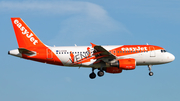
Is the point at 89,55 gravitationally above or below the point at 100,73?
above

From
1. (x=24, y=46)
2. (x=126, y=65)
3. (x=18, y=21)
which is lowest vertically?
(x=126, y=65)

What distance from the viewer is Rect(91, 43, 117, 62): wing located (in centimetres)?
6650

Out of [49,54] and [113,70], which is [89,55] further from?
[49,54]

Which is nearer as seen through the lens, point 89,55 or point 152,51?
point 89,55

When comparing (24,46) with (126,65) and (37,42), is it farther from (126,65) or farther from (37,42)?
(126,65)

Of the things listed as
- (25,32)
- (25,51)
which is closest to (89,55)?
(25,51)

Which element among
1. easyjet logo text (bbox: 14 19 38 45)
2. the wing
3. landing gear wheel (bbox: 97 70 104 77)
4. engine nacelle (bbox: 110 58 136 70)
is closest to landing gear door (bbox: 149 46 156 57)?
engine nacelle (bbox: 110 58 136 70)

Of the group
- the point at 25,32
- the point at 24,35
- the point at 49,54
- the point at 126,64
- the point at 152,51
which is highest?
the point at 25,32

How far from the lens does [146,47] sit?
70562 mm

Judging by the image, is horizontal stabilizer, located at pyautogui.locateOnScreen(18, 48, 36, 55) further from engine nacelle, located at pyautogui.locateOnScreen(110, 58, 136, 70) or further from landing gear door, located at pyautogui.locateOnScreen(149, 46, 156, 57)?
landing gear door, located at pyautogui.locateOnScreen(149, 46, 156, 57)

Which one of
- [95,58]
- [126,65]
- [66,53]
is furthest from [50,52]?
[126,65]

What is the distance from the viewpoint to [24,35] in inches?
2788

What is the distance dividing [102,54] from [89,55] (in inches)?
107

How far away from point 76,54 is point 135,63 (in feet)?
35.6
